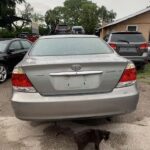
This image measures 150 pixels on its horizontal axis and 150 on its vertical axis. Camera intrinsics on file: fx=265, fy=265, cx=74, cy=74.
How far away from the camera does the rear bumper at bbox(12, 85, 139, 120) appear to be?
3516mm

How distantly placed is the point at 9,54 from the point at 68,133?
17.0 feet

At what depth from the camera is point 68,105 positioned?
138 inches

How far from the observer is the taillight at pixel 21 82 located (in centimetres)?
360

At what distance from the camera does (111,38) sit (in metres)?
9.80

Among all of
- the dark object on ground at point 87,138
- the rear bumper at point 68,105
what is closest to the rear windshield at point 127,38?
the rear bumper at point 68,105

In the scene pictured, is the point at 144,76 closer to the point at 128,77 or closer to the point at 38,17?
the point at 128,77

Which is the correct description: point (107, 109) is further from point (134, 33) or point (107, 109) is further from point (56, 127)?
point (134, 33)

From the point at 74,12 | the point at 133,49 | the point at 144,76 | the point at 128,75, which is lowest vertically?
the point at 144,76

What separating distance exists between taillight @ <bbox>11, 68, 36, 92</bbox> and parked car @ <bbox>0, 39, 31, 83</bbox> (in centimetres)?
474

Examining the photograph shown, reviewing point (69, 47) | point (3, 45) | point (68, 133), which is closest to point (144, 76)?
point (3, 45)

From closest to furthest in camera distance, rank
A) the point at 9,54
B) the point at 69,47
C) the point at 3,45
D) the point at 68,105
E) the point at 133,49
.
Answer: the point at 68,105, the point at 69,47, the point at 9,54, the point at 3,45, the point at 133,49

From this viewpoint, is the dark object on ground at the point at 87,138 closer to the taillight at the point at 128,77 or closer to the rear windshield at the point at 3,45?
the taillight at the point at 128,77

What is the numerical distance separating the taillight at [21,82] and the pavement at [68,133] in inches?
33.8

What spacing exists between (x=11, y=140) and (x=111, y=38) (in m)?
6.65
